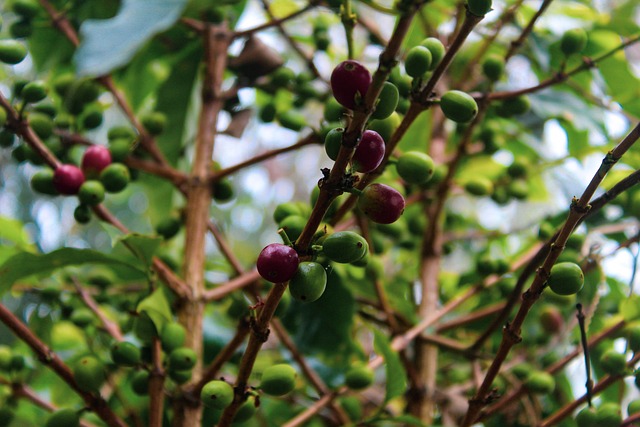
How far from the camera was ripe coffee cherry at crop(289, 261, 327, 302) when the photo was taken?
0.61 metres

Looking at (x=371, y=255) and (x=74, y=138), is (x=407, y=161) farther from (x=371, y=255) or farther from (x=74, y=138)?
(x=74, y=138)

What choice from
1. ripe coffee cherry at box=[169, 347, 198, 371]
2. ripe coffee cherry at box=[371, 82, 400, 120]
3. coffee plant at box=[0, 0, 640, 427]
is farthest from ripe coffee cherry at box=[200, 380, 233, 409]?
ripe coffee cherry at box=[371, 82, 400, 120]

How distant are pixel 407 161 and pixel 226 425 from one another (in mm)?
355

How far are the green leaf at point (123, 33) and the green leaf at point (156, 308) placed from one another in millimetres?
322

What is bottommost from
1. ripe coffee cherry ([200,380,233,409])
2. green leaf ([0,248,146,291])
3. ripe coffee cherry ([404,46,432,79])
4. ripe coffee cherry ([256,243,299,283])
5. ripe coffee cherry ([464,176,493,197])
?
ripe coffee cherry ([200,380,233,409])

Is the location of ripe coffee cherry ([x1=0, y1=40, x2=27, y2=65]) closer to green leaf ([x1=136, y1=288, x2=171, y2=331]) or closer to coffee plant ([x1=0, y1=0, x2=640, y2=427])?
coffee plant ([x1=0, y1=0, x2=640, y2=427])

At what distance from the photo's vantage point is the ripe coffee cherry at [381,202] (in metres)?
0.61

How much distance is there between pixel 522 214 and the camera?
3.53 meters

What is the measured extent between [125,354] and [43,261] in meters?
0.17

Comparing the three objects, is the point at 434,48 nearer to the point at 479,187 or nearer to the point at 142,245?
the point at 142,245

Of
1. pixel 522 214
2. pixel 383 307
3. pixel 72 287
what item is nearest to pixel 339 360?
Result: pixel 383 307

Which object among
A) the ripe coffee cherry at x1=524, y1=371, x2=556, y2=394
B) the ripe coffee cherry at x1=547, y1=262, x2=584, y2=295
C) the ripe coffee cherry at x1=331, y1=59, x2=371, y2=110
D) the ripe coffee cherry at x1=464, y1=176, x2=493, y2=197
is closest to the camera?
the ripe coffee cherry at x1=331, y1=59, x2=371, y2=110

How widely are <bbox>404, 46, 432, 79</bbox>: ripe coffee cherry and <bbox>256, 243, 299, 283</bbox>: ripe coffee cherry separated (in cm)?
25

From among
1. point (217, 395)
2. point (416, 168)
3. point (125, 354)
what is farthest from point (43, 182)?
point (416, 168)
